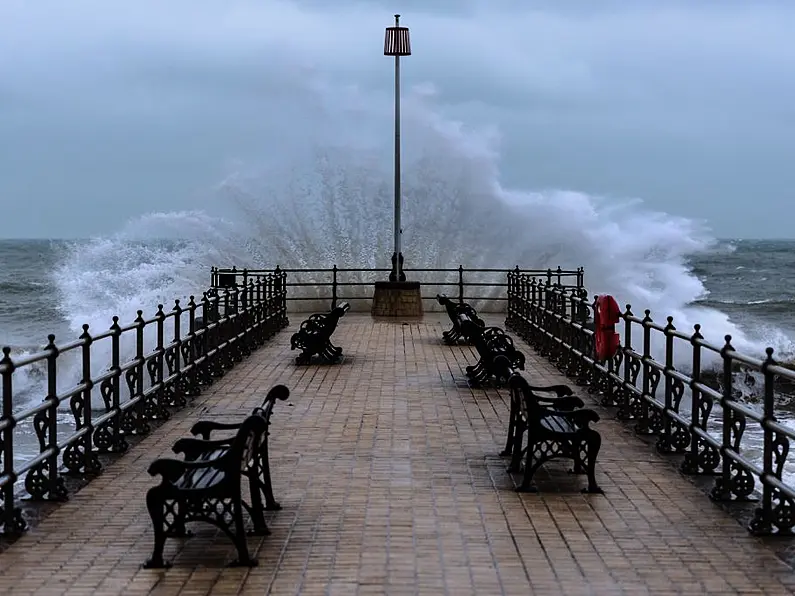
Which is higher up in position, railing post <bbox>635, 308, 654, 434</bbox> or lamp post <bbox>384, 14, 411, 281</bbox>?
lamp post <bbox>384, 14, 411, 281</bbox>

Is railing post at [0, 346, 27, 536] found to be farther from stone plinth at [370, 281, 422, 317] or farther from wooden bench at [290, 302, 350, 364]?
stone plinth at [370, 281, 422, 317]

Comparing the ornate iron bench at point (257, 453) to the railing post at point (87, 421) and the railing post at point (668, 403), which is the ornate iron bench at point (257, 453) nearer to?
the railing post at point (87, 421)

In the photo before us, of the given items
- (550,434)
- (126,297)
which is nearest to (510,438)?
(550,434)

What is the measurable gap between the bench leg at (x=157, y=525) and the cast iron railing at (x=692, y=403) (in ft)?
11.7

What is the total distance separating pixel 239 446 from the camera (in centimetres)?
582

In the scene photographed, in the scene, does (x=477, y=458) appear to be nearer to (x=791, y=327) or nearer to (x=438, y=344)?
(x=438, y=344)

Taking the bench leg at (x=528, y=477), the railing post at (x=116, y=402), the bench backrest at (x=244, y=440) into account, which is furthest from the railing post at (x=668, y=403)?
the railing post at (x=116, y=402)

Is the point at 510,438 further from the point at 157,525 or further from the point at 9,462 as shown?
the point at 9,462

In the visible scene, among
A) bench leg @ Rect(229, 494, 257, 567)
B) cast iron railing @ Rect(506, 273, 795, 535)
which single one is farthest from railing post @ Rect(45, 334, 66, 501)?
cast iron railing @ Rect(506, 273, 795, 535)

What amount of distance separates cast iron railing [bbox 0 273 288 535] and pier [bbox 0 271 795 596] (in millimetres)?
37

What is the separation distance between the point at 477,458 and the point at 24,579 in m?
4.25

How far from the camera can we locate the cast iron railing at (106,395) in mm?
6551

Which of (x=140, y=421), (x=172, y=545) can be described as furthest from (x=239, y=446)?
(x=140, y=421)

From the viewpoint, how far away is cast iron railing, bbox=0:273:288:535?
258 inches
